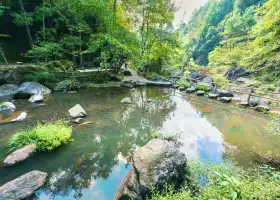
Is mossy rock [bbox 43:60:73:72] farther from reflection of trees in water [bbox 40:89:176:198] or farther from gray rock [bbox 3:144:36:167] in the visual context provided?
gray rock [bbox 3:144:36:167]

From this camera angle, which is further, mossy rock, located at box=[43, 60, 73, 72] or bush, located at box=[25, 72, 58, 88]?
mossy rock, located at box=[43, 60, 73, 72]

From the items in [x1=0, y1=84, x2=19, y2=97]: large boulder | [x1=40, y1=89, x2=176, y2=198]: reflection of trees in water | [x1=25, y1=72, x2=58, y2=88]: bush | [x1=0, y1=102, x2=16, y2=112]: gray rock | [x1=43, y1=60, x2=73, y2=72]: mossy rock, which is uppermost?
[x1=43, y1=60, x2=73, y2=72]: mossy rock

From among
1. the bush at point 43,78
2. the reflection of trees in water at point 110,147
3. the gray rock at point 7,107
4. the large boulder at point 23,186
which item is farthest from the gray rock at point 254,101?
the bush at point 43,78

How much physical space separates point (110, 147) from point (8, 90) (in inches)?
395

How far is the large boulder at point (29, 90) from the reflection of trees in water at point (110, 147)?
641cm

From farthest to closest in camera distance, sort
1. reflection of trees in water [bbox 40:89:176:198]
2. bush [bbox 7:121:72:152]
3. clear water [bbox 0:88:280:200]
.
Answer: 1. bush [bbox 7:121:72:152]
2. clear water [bbox 0:88:280:200]
3. reflection of trees in water [bbox 40:89:176:198]

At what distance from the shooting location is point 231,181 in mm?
2428

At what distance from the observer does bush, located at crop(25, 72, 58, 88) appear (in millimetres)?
11734

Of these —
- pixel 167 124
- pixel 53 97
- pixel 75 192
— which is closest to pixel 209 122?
pixel 167 124

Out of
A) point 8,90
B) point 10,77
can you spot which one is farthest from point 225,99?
point 10,77

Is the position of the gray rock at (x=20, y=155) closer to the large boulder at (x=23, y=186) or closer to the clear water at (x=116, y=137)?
the clear water at (x=116, y=137)

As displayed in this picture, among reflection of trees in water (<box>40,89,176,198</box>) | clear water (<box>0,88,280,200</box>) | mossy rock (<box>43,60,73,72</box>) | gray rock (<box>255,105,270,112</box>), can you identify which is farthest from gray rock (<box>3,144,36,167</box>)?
gray rock (<box>255,105,270,112</box>)

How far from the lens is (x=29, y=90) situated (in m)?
10.4

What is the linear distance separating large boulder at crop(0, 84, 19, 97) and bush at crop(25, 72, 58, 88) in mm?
1210
